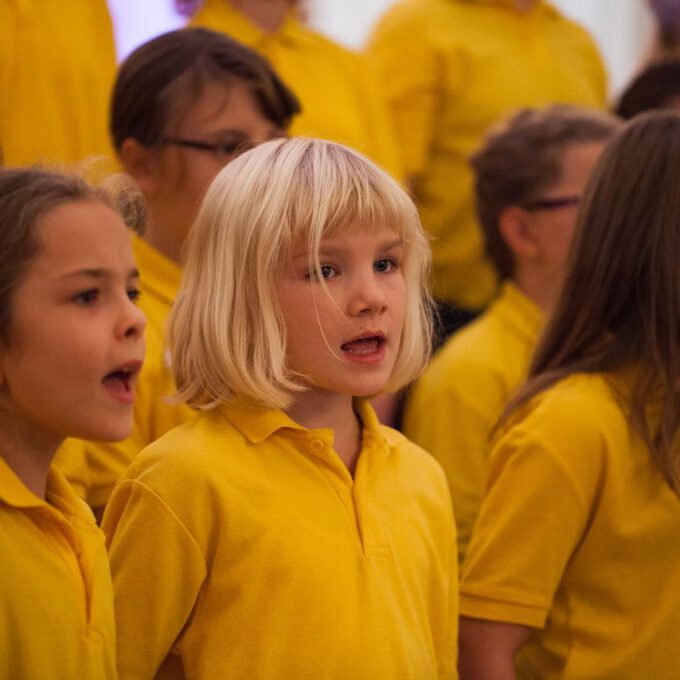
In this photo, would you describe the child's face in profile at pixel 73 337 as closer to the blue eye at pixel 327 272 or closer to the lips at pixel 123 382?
the lips at pixel 123 382

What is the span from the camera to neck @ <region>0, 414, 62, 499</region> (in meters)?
1.56

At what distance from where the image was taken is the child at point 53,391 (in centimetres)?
149

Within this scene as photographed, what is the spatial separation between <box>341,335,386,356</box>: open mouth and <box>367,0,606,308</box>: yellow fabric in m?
1.74

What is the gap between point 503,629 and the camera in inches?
81.9

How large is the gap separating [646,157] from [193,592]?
1020 millimetres

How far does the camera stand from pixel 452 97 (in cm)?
359

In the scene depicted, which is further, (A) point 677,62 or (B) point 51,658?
(A) point 677,62

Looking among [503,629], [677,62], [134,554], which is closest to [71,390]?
[134,554]

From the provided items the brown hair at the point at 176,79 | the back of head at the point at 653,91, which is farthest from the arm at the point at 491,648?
the back of head at the point at 653,91

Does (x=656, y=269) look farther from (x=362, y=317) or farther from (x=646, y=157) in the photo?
(x=362, y=317)

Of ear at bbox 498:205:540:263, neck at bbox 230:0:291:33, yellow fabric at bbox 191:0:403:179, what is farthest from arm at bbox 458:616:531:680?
neck at bbox 230:0:291:33

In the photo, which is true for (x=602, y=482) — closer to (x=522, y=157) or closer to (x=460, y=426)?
(x=460, y=426)

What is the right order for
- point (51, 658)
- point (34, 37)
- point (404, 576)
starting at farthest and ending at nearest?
point (34, 37) → point (404, 576) → point (51, 658)

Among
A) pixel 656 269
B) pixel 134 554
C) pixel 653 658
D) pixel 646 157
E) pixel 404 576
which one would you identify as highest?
pixel 646 157
